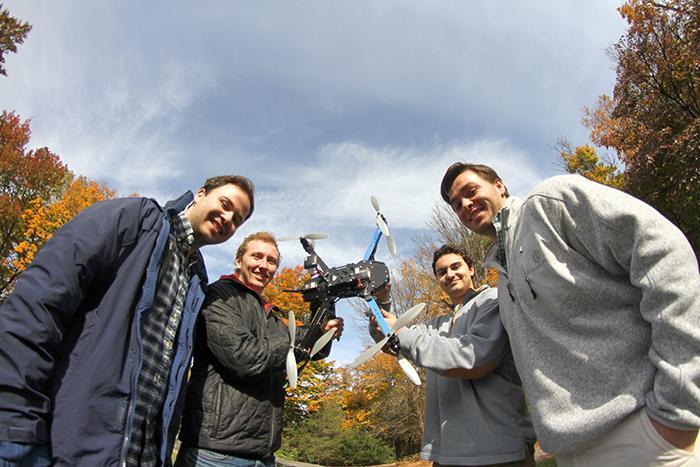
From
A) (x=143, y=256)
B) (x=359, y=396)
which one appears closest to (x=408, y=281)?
(x=359, y=396)

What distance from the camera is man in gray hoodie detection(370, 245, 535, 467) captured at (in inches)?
99.3

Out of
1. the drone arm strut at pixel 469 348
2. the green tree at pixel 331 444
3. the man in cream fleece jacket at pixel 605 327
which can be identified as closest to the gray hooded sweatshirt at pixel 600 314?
the man in cream fleece jacket at pixel 605 327

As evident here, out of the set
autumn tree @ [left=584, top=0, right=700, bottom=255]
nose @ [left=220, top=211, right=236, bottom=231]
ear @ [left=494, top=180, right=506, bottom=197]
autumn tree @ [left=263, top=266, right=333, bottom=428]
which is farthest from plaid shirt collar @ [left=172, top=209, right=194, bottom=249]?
autumn tree @ [left=263, top=266, right=333, bottom=428]

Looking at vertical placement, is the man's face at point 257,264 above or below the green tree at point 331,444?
above

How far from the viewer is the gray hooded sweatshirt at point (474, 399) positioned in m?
2.53

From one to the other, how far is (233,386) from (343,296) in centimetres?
110

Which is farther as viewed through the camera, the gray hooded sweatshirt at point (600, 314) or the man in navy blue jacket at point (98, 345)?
the man in navy blue jacket at point (98, 345)

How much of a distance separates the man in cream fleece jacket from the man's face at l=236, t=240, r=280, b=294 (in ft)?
6.69

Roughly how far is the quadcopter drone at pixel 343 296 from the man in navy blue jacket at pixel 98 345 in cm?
98

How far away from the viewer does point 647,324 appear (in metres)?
1.66

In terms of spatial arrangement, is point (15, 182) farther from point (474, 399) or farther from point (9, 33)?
point (474, 399)

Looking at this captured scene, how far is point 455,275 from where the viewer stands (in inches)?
139

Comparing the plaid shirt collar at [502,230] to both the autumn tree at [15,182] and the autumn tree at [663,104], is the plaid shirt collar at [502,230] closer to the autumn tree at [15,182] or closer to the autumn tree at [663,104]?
the autumn tree at [663,104]

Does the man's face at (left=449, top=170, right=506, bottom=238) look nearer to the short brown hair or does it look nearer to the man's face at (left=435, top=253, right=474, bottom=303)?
the man's face at (left=435, top=253, right=474, bottom=303)
